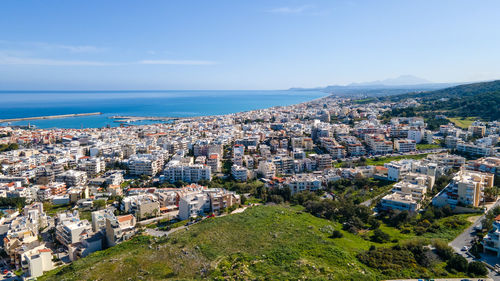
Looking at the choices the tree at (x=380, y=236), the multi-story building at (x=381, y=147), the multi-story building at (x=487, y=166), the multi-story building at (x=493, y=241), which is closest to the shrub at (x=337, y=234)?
the tree at (x=380, y=236)

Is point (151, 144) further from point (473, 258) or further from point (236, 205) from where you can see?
point (473, 258)

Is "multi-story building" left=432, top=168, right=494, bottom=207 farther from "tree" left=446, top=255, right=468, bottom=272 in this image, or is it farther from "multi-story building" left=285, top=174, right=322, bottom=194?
"multi-story building" left=285, top=174, right=322, bottom=194

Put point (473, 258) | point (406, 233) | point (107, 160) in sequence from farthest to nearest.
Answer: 1. point (107, 160)
2. point (406, 233)
3. point (473, 258)

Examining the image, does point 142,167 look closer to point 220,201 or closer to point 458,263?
point 220,201

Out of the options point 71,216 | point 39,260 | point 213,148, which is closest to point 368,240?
point 39,260

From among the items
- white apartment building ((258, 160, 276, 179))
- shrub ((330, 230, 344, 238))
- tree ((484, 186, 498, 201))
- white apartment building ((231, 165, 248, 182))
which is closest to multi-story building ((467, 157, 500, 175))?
tree ((484, 186, 498, 201))

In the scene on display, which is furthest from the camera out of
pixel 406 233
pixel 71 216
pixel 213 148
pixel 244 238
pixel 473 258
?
pixel 213 148
